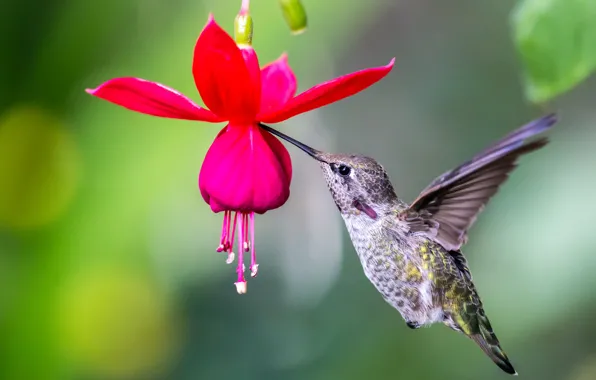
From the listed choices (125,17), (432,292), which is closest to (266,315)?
(125,17)

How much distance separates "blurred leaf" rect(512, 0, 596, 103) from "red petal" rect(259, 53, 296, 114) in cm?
23

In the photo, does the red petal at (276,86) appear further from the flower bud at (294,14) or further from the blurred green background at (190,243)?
the blurred green background at (190,243)

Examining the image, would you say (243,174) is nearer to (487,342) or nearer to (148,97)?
(148,97)

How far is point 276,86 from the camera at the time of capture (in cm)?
80

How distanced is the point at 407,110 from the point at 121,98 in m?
1.71

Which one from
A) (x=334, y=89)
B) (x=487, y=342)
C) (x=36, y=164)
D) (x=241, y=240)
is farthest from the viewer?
(x=36, y=164)

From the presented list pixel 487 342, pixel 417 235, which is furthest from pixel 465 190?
pixel 487 342

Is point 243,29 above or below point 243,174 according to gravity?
above

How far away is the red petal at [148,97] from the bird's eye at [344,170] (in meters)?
0.19

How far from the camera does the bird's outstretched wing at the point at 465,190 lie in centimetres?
63

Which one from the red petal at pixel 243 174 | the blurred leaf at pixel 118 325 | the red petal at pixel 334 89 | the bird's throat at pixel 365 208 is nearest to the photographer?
the red petal at pixel 334 89

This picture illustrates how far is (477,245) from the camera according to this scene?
1.78 meters

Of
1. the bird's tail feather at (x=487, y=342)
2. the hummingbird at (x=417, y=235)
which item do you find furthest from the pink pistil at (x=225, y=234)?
the bird's tail feather at (x=487, y=342)

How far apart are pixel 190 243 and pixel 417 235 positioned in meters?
1.09
